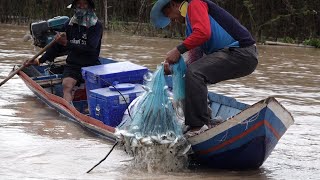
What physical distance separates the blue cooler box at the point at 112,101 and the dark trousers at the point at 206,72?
42.0 inches

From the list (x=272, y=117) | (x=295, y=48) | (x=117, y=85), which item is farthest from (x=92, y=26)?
(x=295, y=48)

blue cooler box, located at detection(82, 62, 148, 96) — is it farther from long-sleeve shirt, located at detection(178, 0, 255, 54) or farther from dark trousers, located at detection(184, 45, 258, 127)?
dark trousers, located at detection(184, 45, 258, 127)

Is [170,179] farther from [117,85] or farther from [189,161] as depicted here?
[117,85]

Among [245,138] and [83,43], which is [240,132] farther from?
[83,43]

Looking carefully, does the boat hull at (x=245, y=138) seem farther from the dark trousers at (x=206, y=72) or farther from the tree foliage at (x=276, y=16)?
the tree foliage at (x=276, y=16)

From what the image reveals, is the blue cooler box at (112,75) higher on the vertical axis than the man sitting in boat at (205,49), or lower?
lower

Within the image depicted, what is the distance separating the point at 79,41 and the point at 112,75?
113 cm

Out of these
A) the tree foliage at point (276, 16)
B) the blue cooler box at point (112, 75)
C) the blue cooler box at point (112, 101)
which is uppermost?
the blue cooler box at point (112, 75)

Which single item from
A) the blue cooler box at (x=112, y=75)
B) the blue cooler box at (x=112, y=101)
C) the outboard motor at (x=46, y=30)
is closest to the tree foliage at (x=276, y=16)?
the outboard motor at (x=46, y=30)

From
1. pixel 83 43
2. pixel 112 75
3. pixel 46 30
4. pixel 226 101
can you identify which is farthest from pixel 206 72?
pixel 46 30

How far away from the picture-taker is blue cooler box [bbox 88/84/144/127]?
19.9 ft

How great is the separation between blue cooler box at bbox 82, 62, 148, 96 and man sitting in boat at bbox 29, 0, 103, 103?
0.64m

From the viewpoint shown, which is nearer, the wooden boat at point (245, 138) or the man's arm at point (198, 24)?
the wooden boat at point (245, 138)

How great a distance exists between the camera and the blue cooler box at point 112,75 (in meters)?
6.35
